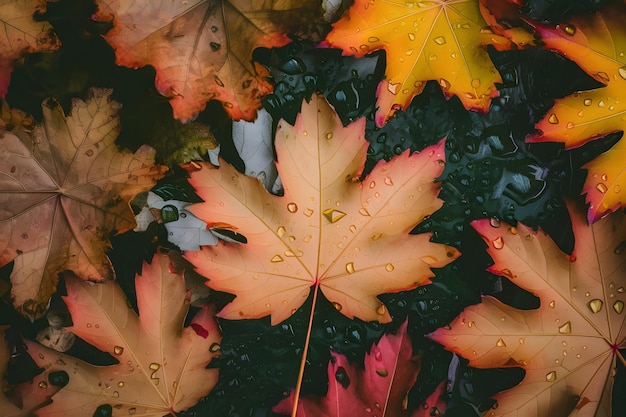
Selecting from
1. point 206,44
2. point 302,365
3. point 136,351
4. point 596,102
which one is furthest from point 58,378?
point 596,102

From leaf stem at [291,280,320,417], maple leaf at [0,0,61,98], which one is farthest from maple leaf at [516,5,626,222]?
maple leaf at [0,0,61,98]

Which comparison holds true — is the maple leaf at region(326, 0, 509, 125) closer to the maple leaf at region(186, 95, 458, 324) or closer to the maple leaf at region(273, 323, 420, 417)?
the maple leaf at region(186, 95, 458, 324)

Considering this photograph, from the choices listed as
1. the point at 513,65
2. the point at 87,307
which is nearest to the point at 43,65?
the point at 87,307

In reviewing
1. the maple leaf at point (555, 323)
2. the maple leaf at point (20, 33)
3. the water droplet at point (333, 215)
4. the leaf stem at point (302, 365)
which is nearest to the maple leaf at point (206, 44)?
the maple leaf at point (20, 33)

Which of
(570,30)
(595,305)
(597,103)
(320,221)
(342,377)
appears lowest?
(342,377)

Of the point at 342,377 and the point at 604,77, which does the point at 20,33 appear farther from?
the point at 604,77

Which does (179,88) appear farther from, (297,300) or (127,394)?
(127,394)

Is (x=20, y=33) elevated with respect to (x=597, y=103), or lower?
elevated
